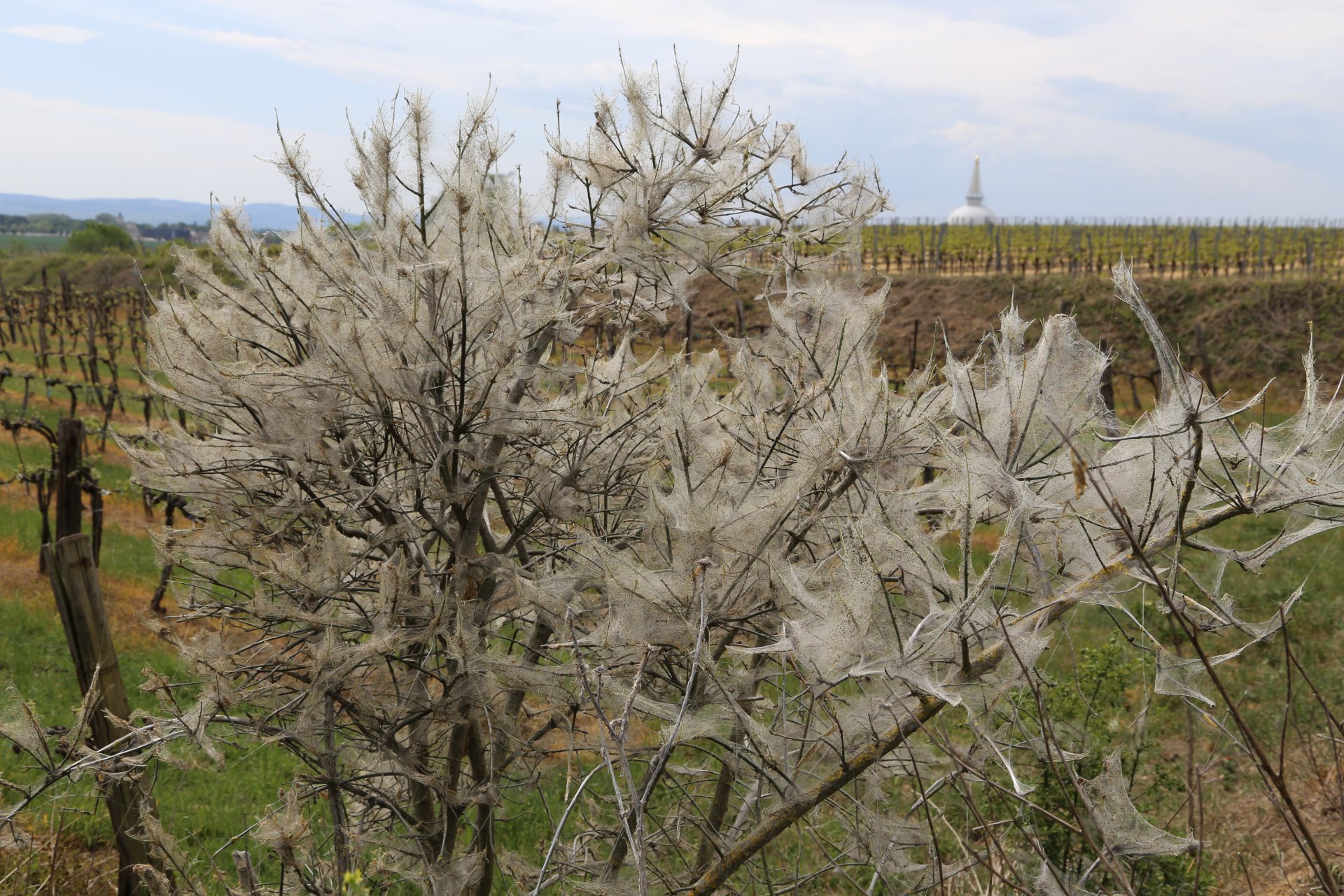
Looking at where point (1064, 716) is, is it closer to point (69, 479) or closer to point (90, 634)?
point (90, 634)

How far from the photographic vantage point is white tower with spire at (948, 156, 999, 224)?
98.2m

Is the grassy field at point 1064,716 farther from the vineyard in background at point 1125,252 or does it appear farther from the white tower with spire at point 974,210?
the white tower with spire at point 974,210

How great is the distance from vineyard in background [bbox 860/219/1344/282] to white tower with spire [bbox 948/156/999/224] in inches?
1904

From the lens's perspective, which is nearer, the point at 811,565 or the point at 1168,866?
the point at 811,565

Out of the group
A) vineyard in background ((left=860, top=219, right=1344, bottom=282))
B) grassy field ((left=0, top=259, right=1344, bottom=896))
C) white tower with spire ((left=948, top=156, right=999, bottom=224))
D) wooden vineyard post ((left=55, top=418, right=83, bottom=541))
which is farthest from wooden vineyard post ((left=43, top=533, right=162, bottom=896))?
white tower with spire ((left=948, top=156, right=999, bottom=224))

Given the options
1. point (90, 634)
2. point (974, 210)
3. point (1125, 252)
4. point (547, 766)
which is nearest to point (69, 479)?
point (90, 634)

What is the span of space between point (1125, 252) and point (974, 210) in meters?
66.6

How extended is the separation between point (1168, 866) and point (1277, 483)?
2.52m

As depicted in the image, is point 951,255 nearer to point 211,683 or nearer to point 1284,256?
point 1284,256

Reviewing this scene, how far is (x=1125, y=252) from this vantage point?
141 feet

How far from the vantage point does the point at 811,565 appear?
2.26 m

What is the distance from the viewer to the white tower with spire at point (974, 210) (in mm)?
98188

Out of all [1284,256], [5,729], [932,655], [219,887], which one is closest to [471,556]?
[5,729]

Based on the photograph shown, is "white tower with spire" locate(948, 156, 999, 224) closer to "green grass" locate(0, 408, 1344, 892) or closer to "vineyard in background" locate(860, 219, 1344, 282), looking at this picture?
"vineyard in background" locate(860, 219, 1344, 282)
